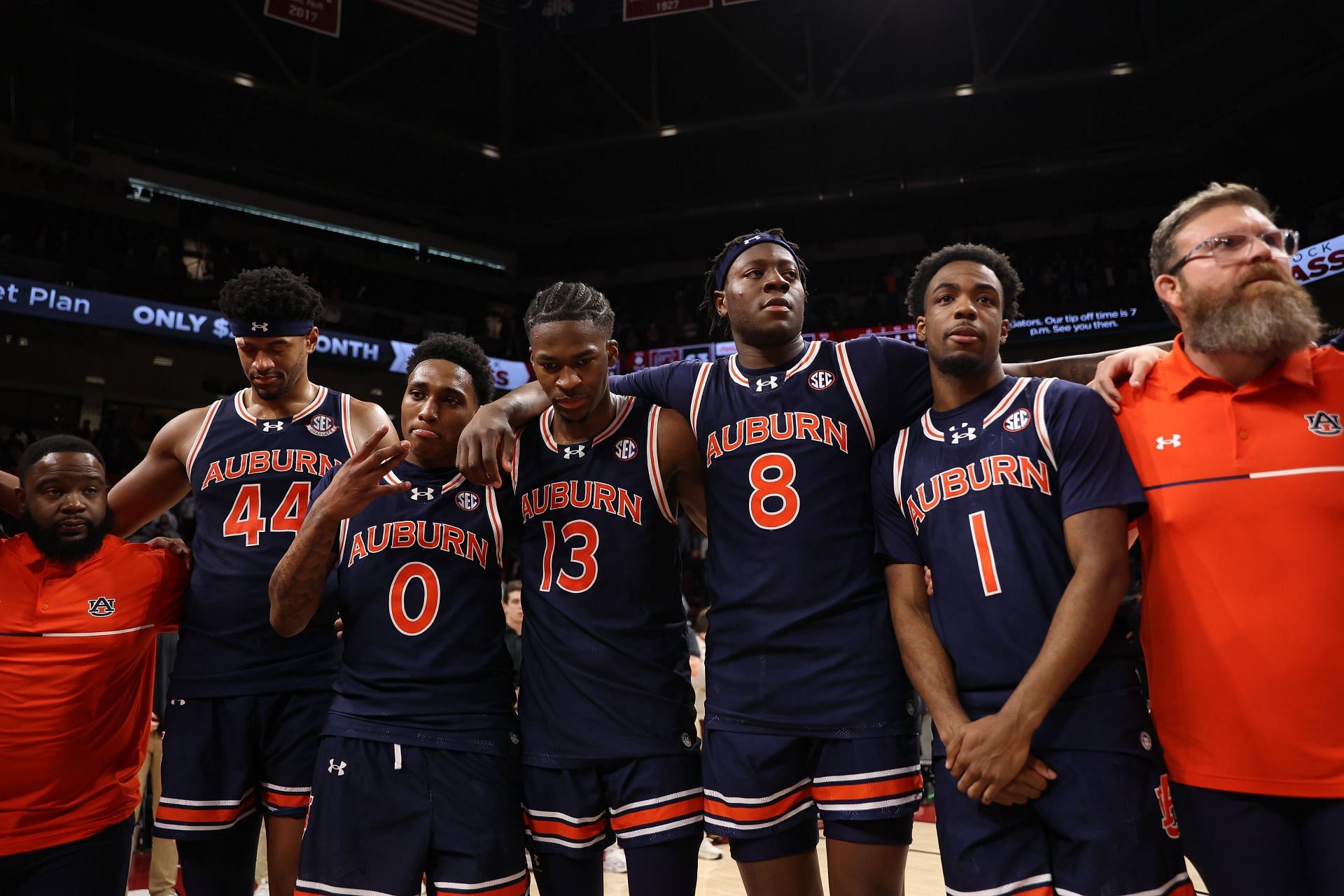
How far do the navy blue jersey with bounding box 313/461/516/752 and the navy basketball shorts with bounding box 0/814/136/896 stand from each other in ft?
3.12

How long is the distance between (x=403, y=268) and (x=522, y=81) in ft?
18.8

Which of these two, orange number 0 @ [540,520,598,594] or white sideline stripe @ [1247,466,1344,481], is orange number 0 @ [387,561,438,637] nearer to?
orange number 0 @ [540,520,598,594]

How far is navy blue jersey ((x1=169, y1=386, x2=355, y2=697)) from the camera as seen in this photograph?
3105 mm

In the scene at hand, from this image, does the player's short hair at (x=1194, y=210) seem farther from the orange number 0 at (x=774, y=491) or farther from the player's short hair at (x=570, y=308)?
the player's short hair at (x=570, y=308)

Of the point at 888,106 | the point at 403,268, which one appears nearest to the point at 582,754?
the point at 888,106

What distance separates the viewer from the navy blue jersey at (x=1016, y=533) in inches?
89.4

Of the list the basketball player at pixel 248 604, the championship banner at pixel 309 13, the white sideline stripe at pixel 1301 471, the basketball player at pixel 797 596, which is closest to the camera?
the white sideline stripe at pixel 1301 471

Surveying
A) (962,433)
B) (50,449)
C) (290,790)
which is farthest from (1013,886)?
(50,449)

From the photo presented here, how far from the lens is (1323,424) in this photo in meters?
2.17

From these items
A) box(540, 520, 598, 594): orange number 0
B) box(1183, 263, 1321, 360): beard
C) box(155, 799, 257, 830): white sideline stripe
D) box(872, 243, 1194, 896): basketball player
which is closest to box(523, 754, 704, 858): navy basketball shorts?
box(540, 520, 598, 594): orange number 0

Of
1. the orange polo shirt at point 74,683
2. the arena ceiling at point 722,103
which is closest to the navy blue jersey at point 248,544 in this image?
the orange polo shirt at point 74,683

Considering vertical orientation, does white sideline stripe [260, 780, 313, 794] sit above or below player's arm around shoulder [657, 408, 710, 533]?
below

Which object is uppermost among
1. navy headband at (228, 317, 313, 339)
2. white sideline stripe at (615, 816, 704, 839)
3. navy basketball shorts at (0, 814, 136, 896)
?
navy headband at (228, 317, 313, 339)

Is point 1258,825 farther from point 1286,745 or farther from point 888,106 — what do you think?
point 888,106
